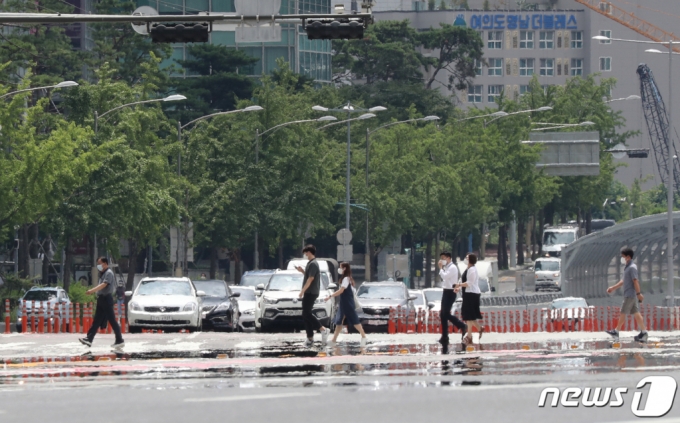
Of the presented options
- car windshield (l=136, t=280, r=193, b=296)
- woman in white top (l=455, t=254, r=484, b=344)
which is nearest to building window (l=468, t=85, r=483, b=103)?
car windshield (l=136, t=280, r=193, b=296)

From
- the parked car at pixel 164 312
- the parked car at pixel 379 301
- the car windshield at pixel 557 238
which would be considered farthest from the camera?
the car windshield at pixel 557 238

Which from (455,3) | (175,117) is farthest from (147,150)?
(455,3)

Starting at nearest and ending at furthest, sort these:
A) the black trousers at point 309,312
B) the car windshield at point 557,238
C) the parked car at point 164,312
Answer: the black trousers at point 309,312 < the parked car at point 164,312 < the car windshield at point 557,238

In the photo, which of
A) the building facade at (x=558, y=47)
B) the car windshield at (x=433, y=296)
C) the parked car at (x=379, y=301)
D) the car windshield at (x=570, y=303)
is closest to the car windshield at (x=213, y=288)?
the parked car at (x=379, y=301)

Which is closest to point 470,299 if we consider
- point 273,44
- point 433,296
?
point 433,296

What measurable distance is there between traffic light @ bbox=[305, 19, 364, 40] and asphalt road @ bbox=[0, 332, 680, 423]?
15.7 feet

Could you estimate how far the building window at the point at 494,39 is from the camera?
171 metres

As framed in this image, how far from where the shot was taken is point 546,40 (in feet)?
558

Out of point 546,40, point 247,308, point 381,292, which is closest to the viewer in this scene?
point 247,308

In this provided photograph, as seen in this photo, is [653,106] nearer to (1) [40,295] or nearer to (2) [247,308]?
(1) [40,295]

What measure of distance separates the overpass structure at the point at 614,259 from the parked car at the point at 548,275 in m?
13.9

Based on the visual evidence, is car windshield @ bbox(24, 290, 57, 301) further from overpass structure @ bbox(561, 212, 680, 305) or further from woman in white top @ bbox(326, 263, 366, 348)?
overpass structure @ bbox(561, 212, 680, 305)

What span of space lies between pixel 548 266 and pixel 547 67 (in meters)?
87.5

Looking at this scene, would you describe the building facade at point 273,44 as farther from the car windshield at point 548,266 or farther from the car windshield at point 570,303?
the car windshield at point 570,303
